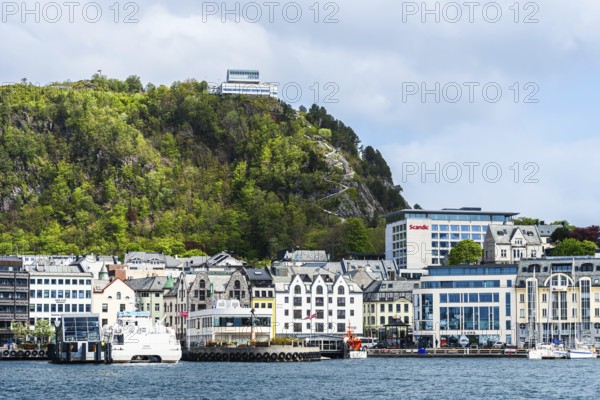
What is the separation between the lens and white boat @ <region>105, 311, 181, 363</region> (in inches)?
5989

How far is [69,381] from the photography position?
12456cm

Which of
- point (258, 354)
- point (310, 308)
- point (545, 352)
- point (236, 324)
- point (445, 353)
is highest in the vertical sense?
point (310, 308)

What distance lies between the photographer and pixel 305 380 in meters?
127

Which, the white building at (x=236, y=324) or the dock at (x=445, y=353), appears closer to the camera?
the white building at (x=236, y=324)

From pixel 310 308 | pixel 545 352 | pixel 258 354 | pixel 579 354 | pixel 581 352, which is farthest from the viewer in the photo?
pixel 310 308

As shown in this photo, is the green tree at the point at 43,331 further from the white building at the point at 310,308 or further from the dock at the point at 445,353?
the dock at the point at 445,353

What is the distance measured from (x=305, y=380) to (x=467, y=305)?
2757 inches

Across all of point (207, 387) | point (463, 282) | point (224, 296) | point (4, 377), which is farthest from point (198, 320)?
point (207, 387)

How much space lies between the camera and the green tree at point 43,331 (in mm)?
190875

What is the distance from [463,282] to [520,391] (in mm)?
79142

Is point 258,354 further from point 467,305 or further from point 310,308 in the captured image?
point 467,305

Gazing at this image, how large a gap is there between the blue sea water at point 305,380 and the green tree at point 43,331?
1069 inches

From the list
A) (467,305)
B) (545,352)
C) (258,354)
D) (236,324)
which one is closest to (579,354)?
(545,352)

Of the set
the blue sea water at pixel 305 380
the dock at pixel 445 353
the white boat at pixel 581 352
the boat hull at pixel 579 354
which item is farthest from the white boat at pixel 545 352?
the blue sea water at pixel 305 380
